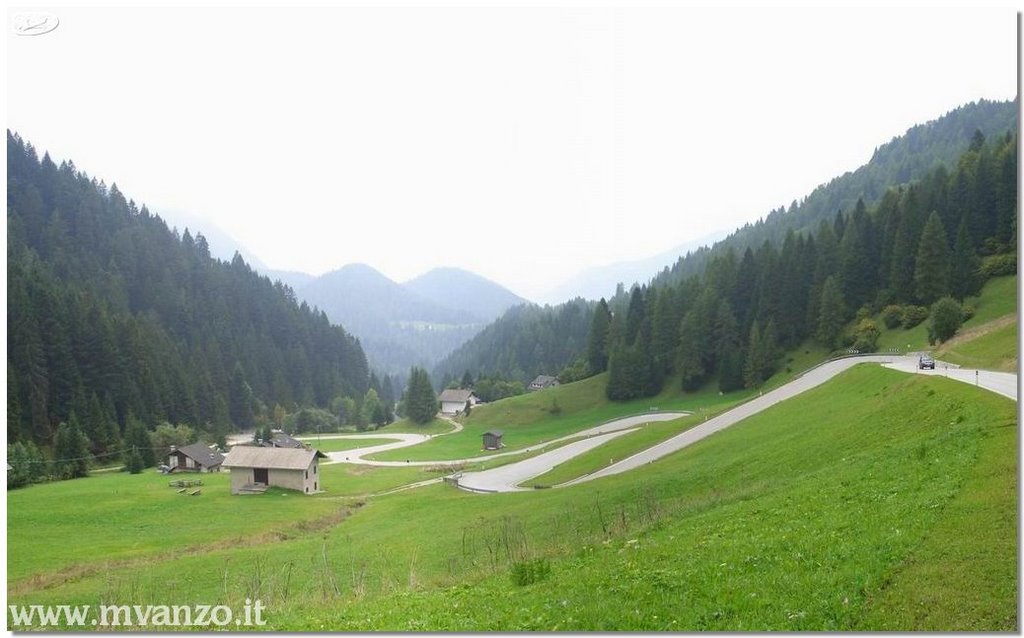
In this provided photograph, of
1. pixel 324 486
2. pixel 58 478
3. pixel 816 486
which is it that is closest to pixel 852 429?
pixel 816 486

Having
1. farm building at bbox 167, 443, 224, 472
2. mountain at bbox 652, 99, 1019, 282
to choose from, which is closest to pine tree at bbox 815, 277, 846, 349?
farm building at bbox 167, 443, 224, 472

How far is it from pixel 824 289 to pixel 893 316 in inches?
479

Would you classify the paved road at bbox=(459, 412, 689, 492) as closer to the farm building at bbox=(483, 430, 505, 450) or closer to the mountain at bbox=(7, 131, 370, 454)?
the farm building at bbox=(483, 430, 505, 450)

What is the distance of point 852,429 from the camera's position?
22469 millimetres

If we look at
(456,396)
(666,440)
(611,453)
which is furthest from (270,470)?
(456,396)

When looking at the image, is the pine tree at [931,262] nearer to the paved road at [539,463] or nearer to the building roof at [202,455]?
the paved road at [539,463]

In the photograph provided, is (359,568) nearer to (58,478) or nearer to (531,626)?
(531,626)

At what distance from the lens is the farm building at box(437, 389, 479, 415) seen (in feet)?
410

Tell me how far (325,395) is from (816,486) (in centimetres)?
14778

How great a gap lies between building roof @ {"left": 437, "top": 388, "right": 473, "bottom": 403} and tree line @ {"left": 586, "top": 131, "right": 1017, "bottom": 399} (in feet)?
141

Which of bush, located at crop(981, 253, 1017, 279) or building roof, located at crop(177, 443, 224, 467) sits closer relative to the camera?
bush, located at crop(981, 253, 1017, 279)

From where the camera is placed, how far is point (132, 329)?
3794 inches

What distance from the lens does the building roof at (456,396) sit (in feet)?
415

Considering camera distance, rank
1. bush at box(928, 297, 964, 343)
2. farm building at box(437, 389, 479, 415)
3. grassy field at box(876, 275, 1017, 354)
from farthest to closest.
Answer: farm building at box(437, 389, 479, 415), bush at box(928, 297, 964, 343), grassy field at box(876, 275, 1017, 354)
